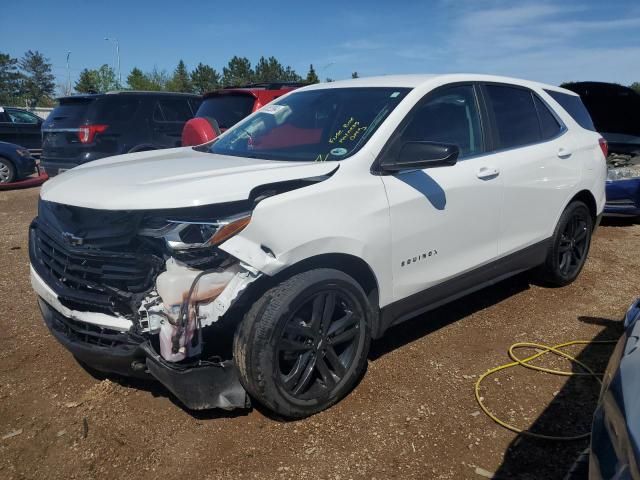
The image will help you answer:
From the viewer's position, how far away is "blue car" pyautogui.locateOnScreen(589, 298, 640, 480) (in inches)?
51.7

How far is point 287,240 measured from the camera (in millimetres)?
2512

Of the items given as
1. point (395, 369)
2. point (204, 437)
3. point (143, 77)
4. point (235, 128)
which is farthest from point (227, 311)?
point (143, 77)

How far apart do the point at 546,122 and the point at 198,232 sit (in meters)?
3.17

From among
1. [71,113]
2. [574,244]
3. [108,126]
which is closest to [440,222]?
[574,244]

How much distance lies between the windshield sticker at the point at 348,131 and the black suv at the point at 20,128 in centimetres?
1421

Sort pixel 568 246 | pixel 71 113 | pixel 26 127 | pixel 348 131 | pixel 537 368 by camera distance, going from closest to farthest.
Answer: pixel 348 131 < pixel 537 368 < pixel 568 246 < pixel 71 113 < pixel 26 127

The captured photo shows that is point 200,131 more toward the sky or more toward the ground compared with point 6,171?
more toward the sky

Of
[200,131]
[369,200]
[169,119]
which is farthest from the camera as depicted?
[169,119]

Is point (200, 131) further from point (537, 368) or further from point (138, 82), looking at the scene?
point (138, 82)

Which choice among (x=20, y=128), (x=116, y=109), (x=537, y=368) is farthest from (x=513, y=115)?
(x=20, y=128)

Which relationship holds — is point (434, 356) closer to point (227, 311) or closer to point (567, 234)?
point (227, 311)

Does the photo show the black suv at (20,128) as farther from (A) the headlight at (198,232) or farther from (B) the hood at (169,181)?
(A) the headlight at (198,232)

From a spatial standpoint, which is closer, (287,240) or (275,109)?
(287,240)

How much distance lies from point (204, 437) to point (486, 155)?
8.31ft
